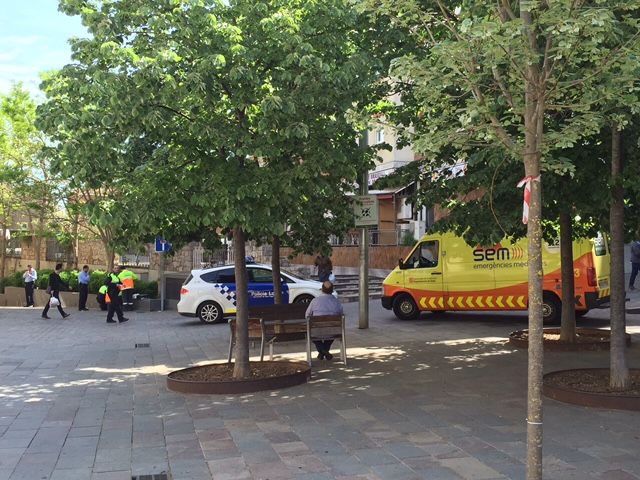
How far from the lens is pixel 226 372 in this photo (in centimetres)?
902

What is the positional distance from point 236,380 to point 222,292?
9.39 m

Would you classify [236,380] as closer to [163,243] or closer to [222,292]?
[163,243]

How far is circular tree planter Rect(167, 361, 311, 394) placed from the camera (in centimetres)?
812

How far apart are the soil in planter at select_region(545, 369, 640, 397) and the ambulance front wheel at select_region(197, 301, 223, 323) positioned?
10899mm

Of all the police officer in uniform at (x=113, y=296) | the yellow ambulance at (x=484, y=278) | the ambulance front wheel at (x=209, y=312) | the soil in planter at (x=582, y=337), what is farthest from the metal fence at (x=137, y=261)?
the soil in planter at (x=582, y=337)

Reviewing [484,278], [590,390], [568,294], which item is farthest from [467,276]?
[590,390]

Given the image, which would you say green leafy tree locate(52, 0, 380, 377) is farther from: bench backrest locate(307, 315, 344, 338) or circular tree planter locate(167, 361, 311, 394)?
bench backrest locate(307, 315, 344, 338)

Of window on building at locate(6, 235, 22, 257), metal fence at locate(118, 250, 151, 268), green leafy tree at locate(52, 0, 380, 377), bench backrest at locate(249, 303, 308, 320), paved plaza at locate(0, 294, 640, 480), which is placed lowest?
paved plaza at locate(0, 294, 640, 480)

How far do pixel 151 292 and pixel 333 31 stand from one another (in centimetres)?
1649

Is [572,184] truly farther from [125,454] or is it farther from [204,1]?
[125,454]

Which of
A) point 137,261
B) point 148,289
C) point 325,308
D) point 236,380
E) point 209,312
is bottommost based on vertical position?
point 236,380

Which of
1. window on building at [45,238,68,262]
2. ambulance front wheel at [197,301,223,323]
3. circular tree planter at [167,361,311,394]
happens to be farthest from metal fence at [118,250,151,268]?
circular tree planter at [167,361,311,394]

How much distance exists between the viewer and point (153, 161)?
799 cm

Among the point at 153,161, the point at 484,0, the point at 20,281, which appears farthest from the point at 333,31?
the point at 20,281
